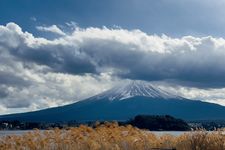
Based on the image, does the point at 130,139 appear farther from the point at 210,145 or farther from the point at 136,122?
the point at 136,122

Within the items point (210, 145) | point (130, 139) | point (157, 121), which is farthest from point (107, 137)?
point (157, 121)

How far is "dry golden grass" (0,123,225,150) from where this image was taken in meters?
16.0

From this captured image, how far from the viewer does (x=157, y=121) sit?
6175 centimetres

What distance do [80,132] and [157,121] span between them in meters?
45.4

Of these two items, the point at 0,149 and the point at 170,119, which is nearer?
the point at 0,149

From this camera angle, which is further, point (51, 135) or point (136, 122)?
→ point (136, 122)

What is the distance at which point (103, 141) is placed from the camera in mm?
16656

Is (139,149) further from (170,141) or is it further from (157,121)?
(157,121)

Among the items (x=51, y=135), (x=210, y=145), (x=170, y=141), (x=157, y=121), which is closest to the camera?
(x=210, y=145)

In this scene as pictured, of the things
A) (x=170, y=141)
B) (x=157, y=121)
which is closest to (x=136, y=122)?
(x=157, y=121)

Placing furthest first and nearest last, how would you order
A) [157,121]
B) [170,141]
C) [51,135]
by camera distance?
1. [157,121]
2. [170,141]
3. [51,135]

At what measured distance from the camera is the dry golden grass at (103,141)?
52.5 feet

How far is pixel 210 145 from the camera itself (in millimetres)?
15750

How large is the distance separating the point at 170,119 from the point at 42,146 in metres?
50.2
